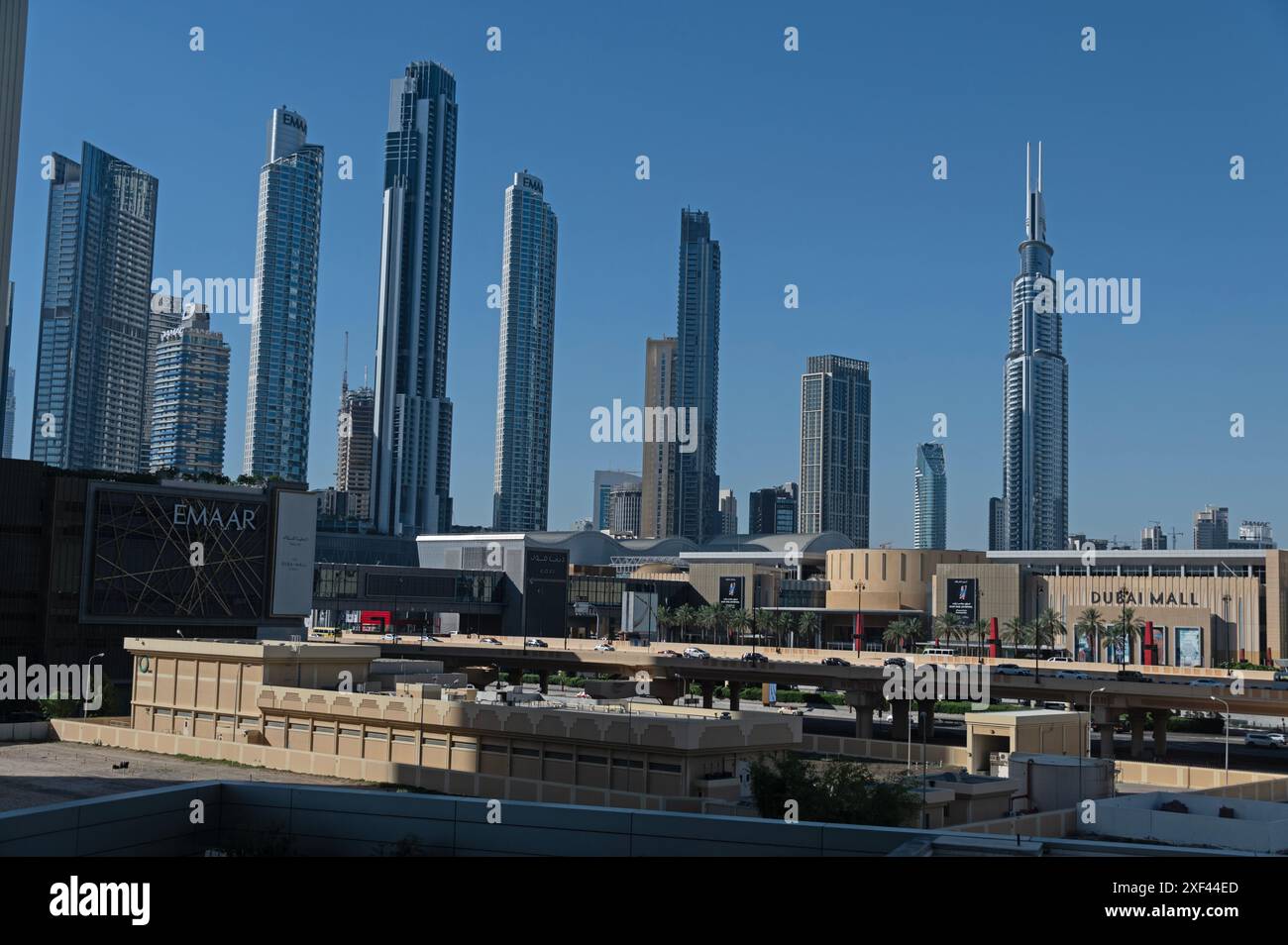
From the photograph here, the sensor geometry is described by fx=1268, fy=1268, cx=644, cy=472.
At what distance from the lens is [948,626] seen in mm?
143625

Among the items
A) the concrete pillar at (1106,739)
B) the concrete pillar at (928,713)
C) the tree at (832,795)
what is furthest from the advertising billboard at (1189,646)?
the tree at (832,795)

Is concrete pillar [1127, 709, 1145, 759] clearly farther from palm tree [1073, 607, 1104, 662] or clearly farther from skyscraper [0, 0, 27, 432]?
Result: skyscraper [0, 0, 27, 432]

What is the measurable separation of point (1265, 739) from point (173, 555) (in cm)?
8835

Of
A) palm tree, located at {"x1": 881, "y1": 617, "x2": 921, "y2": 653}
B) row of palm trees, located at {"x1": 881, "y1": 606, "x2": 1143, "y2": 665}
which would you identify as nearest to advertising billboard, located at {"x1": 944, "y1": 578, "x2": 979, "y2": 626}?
row of palm trees, located at {"x1": 881, "y1": 606, "x2": 1143, "y2": 665}

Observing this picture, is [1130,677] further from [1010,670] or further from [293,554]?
[293,554]

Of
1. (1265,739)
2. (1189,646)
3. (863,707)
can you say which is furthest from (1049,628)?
(863,707)

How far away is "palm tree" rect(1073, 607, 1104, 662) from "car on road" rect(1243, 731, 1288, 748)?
26.5m

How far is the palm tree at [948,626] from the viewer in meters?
144

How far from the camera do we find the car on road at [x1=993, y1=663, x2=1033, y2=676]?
3545 inches

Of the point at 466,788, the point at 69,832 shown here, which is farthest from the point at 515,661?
the point at 69,832
